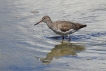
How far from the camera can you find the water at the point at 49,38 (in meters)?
8.55

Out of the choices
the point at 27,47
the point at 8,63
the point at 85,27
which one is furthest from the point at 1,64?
the point at 85,27

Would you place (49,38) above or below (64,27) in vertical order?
below

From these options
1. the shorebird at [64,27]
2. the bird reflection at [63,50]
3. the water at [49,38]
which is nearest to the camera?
the water at [49,38]

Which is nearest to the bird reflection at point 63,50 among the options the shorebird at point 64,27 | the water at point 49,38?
the water at point 49,38

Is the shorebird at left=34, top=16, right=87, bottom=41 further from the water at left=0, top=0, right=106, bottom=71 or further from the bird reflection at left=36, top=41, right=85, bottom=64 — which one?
the bird reflection at left=36, top=41, right=85, bottom=64

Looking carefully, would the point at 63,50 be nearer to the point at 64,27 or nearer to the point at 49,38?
the point at 49,38

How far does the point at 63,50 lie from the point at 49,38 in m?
1.02

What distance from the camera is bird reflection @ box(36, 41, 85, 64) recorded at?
9.03m

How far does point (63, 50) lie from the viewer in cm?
983

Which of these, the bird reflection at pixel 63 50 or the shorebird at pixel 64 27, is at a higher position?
the shorebird at pixel 64 27

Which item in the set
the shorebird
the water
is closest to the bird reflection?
the water

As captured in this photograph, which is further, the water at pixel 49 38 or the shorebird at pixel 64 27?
the shorebird at pixel 64 27

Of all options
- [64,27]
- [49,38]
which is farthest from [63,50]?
[64,27]

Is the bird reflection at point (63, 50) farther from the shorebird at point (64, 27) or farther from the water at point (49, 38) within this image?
the shorebird at point (64, 27)
